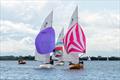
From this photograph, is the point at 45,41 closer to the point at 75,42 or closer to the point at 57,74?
the point at 75,42

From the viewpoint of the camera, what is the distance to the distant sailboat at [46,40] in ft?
306

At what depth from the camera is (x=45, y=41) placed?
93250 millimetres

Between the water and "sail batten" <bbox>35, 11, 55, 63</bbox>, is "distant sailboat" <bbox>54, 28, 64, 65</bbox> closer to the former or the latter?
the water

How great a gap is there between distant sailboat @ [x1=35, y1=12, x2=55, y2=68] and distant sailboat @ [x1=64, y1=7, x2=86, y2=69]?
322cm

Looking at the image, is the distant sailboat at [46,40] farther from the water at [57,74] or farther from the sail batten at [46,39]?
the water at [57,74]

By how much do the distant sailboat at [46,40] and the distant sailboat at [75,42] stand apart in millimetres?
3222

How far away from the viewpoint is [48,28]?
93562 millimetres

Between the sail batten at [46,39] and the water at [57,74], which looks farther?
the sail batten at [46,39]

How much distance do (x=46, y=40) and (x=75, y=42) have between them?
5742 millimetres

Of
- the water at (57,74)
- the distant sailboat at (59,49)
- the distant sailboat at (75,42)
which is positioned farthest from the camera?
the distant sailboat at (59,49)

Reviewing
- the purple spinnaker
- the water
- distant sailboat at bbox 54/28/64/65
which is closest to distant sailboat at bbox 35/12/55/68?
the purple spinnaker

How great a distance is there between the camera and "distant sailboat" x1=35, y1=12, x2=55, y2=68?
306ft

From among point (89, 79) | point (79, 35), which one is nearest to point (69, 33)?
point (79, 35)

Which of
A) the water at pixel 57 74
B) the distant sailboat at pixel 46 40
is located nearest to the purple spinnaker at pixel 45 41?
the distant sailboat at pixel 46 40
